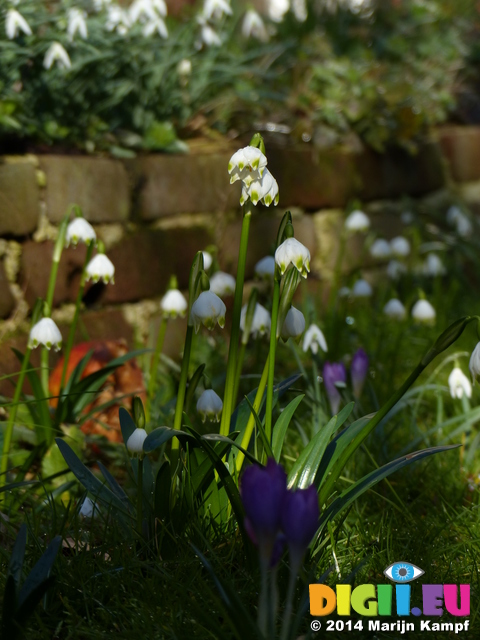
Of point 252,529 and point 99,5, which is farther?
point 99,5

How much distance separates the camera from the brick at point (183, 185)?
2.92m

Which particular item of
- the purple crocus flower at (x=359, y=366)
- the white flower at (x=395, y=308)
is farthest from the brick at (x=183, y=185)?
the purple crocus flower at (x=359, y=366)

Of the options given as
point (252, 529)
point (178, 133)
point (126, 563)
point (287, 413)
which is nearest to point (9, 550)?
point (126, 563)

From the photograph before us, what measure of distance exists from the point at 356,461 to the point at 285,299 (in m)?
0.76

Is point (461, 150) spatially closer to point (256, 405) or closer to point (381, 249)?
point (381, 249)

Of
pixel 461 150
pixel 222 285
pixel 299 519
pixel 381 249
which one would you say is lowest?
pixel 299 519

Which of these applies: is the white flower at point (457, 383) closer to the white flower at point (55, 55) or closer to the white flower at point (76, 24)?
the white flower at point (55, 55)

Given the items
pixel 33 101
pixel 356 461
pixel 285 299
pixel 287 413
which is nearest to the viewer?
pixel 285 299

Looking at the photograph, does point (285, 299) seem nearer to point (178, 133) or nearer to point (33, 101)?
point (33, 101)

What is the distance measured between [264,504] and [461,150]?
4227 millimetres

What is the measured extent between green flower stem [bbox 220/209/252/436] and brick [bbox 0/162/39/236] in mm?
1255

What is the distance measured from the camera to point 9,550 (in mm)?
1591

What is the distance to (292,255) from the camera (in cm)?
133

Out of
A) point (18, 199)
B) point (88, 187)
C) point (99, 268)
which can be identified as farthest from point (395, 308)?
point (18, 199)
